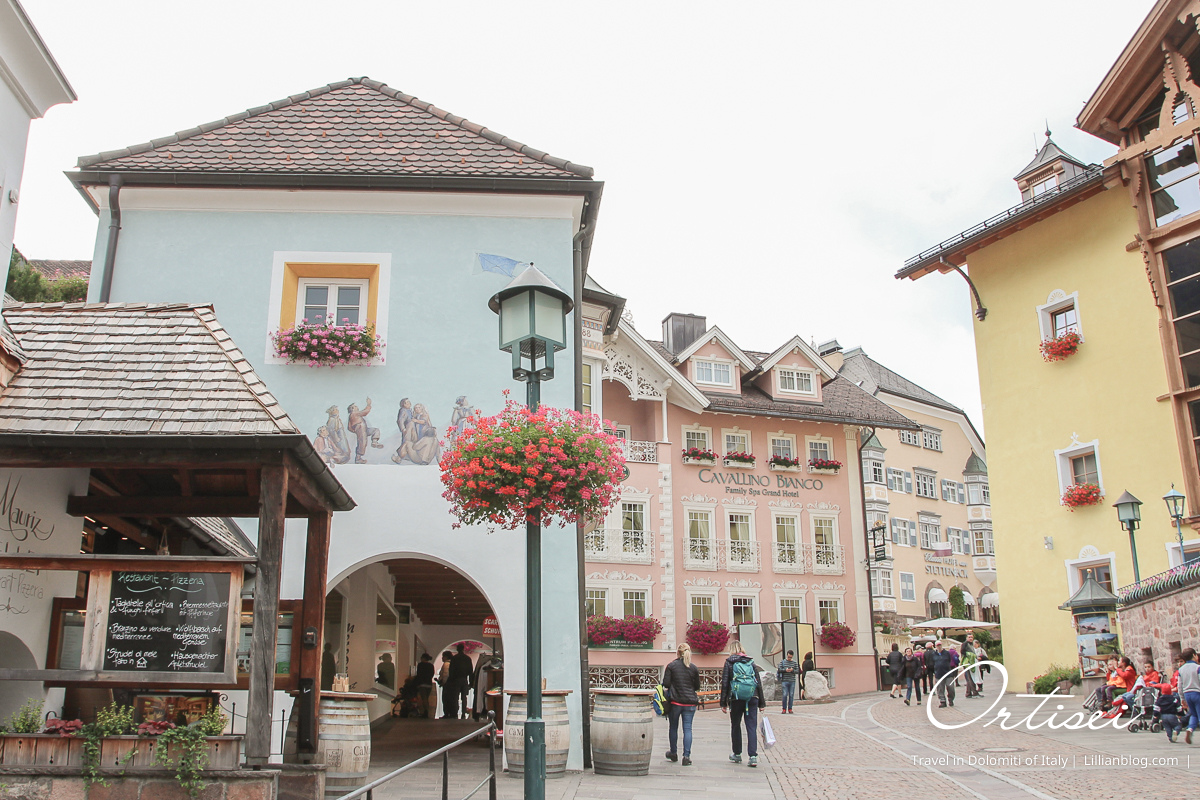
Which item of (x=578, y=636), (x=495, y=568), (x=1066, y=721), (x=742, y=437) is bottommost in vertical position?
(x=1066, y=721)

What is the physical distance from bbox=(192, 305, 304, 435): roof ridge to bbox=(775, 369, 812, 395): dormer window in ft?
97.0

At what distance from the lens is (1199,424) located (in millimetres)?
21891

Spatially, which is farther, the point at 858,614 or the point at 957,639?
the point at 957,639

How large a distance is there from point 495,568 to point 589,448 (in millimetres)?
4105

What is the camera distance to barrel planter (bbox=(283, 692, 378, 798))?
958cm

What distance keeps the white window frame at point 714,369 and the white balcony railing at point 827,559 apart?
6.38 meters

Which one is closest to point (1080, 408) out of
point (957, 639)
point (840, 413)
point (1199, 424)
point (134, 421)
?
point (1199, 424)

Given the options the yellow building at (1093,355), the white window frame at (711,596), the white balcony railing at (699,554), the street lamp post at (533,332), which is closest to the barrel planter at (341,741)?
the street lamp post at (533,332)

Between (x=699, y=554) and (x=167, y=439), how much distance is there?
2759 cm

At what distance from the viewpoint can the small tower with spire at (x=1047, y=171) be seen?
93.7ft

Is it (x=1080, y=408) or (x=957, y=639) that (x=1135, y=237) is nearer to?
(x=1080, y=408)

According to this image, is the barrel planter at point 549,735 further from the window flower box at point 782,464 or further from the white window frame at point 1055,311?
the window flower box at point 782,464

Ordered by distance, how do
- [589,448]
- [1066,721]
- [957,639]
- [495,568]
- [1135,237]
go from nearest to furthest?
[589,448], [495,568], [1066,721], [1135,237], [957,639]

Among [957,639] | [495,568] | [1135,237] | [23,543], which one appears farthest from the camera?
[957,639]
